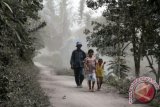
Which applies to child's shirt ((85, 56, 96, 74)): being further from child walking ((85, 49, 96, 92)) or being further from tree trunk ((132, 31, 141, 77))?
tree trunk ((132, 31, 141, 77))

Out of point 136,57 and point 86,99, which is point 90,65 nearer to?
point 86,99

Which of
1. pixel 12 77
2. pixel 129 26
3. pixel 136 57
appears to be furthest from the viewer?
pixel 136 57

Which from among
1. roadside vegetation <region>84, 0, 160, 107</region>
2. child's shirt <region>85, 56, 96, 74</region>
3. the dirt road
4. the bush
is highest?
roadside vegetation <region>84, 0, 160, 107</region>

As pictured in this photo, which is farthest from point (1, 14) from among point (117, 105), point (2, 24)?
point (117, 105)

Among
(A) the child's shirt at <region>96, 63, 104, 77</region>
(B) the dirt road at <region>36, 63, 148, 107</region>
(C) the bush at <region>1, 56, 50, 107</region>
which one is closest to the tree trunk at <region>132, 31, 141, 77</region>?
(A) the child's shirt at <region>96, 63, 104, 77</region>

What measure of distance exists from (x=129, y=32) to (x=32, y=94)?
43.9 feet

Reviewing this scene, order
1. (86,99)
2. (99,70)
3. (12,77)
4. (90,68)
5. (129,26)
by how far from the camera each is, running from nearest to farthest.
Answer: (12,77) → (86,99) → (90,68) → (99,70) → (129,26)

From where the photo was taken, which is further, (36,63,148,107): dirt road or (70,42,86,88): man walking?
(70,42,86,88): man walking

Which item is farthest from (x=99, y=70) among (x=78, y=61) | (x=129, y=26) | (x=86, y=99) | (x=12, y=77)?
(x=129, y=26)

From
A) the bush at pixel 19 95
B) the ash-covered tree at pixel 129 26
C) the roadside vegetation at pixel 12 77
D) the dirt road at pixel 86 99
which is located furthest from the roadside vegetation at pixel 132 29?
the bush at pixel 19 95

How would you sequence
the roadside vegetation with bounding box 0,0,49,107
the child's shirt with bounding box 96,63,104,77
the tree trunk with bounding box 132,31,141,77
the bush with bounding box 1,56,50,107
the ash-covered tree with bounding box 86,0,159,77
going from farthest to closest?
1. the tree trunk with bounding box 132,31,141,77
2. the ash-covered tree with bounding box 86,0,159,77
3. the child's shirt with bounding box 96,63,104,77
4. the roadside vegetation with bounding box 0,0,49,107
5. the bush with bounding box 1,56,50,107

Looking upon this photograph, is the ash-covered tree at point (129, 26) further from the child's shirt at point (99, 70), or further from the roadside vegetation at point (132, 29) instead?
the child's shirt at point (99, 70)

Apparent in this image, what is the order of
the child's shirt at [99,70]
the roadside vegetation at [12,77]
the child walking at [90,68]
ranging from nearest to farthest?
the roadside vegetation at [12,77] < the child walking at [90,68] < the child's shirt at [99,70]

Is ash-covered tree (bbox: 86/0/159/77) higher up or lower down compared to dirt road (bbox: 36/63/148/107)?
higher up
